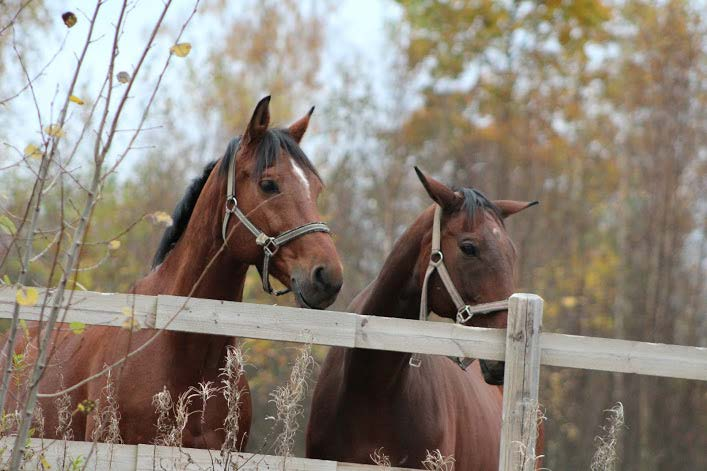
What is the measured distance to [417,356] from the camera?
17.0ft

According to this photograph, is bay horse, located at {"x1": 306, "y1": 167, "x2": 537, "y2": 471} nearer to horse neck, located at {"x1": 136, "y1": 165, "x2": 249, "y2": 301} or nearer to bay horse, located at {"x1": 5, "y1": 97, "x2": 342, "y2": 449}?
bay horse, located at {"x1": 5, "y1": 97, "x2": 342, "y2": 449}

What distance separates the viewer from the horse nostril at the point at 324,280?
4.38 meters

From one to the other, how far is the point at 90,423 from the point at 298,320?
1.22 metres

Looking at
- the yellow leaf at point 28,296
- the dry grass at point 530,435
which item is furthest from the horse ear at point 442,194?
the yellow leaf at point 28,296

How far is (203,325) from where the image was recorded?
4.04 metres

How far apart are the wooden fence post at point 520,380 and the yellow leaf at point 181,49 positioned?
2048mm

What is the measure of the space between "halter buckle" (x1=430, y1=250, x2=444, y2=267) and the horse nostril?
975mm

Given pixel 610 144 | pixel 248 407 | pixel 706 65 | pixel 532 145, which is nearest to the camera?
pixel 248 407

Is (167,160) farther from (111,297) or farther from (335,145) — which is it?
(111,297)

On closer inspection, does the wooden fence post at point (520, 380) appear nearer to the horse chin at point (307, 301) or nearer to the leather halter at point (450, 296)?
the leather halter at point (450, 296)

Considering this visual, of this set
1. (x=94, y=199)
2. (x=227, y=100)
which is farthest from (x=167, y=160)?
(x=94, y=199)

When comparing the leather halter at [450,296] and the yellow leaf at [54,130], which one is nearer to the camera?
the yellow leaf at [54,130]

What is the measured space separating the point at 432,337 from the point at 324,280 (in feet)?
1.95

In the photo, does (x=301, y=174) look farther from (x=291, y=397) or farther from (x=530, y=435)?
(x=530, y=435)
